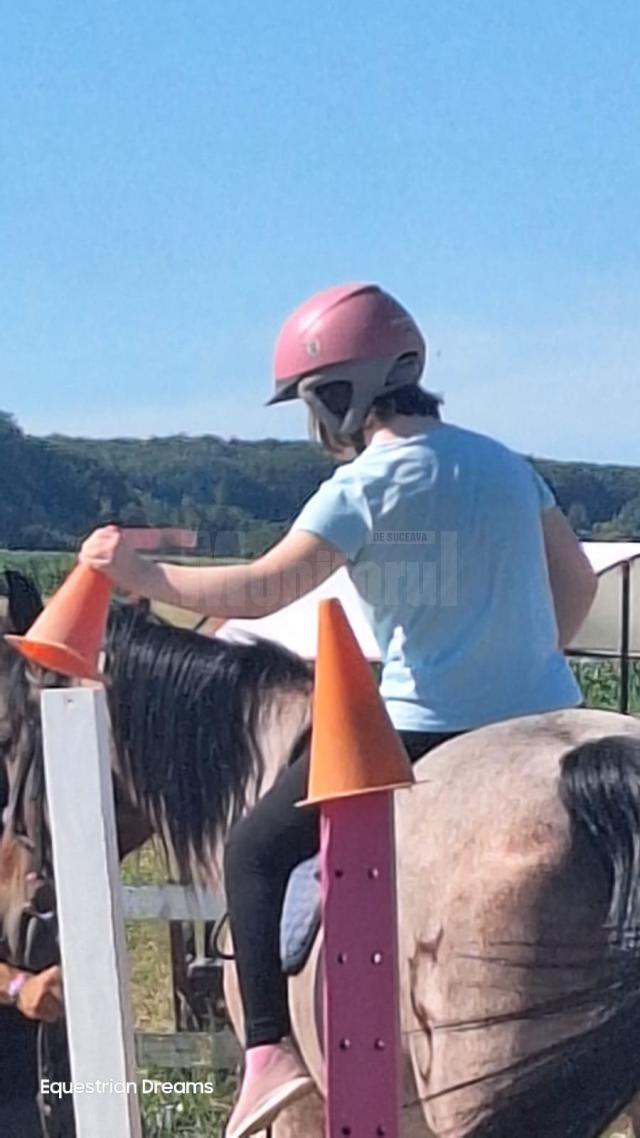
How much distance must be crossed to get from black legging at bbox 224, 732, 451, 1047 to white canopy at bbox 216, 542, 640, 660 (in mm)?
152

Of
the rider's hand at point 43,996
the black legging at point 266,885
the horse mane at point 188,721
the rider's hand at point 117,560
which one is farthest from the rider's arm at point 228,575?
the rider's hand at point 43,996

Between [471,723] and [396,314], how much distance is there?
47 cm

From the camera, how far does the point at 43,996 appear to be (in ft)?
7.04

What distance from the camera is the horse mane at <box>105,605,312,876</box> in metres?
2.08

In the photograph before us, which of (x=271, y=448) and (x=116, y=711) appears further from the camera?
(x=116, y=711)

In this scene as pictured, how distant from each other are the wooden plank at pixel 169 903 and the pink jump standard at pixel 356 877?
24cm

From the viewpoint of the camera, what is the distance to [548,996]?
193 cm

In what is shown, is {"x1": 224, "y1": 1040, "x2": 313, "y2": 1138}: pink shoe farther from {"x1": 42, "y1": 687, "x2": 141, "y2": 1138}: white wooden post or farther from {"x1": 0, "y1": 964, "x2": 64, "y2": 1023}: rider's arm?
{"x1": 0, "y1": 964, "x2": 64, "y2": 1023}: rider's arm

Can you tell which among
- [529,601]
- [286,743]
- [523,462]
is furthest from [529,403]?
[286,743]

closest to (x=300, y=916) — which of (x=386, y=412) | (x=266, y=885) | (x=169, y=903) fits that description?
(x=266, y=885)

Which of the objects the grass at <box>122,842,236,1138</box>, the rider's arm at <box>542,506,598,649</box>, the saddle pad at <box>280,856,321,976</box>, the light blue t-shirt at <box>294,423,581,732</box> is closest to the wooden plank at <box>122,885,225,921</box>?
the grass at <box>122,842,236,1138</box>

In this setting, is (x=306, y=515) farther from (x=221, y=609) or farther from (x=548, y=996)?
(x=548, y=996)

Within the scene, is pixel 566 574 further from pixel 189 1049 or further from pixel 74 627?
pixel 189 1049

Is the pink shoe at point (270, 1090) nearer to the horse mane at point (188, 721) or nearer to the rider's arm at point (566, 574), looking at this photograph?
the horse mane at point (188, 721)
